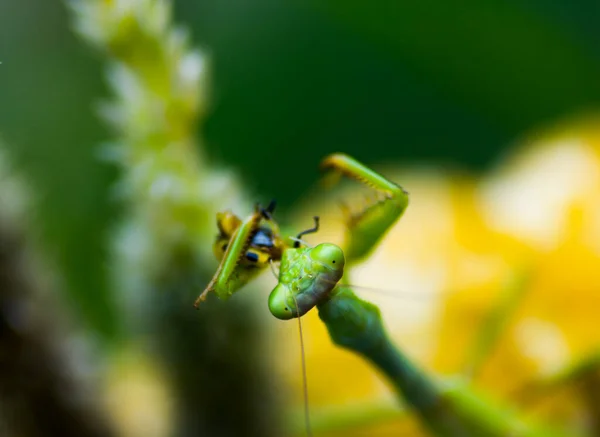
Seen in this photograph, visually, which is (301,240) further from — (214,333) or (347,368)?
(347,368)

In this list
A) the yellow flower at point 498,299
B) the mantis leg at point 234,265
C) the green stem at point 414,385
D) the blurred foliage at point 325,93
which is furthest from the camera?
the blurred foliage at point 325,93

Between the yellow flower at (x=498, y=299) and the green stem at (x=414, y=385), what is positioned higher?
the yellow flower at (x=498, y=299)

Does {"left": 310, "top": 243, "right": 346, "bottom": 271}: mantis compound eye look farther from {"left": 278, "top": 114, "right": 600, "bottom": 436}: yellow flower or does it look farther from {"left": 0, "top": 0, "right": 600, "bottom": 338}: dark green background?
{"left": 0, "top": 0, "right": 600, "bottom": 338}: dark green background

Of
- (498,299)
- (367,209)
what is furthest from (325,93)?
(367,209)

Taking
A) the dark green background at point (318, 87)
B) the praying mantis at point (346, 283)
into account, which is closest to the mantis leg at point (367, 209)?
the praying mantis at point (346, 283)

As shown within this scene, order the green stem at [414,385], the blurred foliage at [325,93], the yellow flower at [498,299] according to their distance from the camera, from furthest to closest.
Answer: the blurred foliage at [325,93]
the yellow flower at [498,299]
the green stem at [414,385]

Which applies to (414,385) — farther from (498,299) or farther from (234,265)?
(234,265)

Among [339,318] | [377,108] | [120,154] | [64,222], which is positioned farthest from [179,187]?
[377,108]

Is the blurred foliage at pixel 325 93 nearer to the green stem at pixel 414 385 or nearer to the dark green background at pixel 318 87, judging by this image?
the dark green background at pixel 318 87
